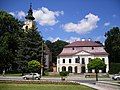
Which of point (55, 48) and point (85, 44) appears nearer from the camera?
point (85, 44)

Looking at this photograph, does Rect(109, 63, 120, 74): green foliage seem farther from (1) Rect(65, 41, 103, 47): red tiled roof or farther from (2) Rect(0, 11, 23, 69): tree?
(2) Rect(0, 11, 23, 69): tree

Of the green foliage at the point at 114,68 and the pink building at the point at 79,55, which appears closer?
the green foliage at the point at 114,68

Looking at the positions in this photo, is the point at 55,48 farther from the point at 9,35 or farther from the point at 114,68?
the point at 114,68

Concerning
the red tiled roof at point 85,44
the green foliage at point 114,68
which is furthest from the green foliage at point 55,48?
the green foliage at point 114,68

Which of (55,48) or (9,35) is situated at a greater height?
(55,48)

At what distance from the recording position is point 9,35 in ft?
165

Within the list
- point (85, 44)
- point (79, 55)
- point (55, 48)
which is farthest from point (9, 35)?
point (55, 48)

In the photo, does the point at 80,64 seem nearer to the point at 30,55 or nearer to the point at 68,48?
the point at 68,48

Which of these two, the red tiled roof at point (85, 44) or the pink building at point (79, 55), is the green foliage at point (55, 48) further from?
the red tiled roof at point (85, 44)

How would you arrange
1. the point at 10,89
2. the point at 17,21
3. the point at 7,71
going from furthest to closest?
the point at 17,21 → the point at 7,71 → the point at 10,89

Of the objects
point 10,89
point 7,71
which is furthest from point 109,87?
point 7,71

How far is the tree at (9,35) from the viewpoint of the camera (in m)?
47.6

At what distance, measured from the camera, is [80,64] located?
6256cm

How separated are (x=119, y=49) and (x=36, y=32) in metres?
11.3
